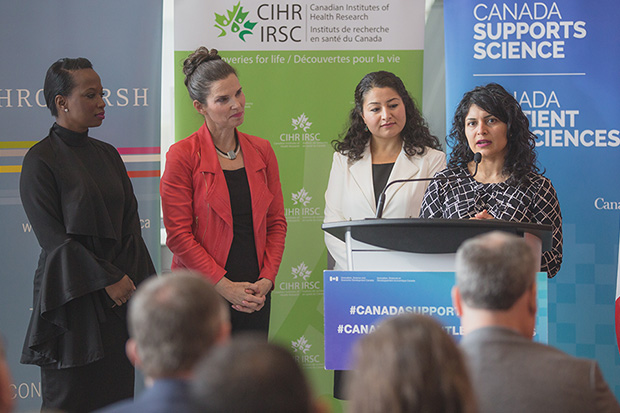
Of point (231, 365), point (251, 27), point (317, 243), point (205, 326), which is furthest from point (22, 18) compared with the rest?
point (231, 365)

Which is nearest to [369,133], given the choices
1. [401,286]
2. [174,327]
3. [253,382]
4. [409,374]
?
[401,286]

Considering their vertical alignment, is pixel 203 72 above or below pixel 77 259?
above

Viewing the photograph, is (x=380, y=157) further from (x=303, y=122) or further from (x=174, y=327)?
(x=174, y=327)

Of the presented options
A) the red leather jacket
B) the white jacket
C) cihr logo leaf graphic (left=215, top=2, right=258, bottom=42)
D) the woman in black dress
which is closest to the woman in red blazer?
the red leather jacket

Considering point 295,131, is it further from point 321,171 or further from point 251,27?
point 251,27

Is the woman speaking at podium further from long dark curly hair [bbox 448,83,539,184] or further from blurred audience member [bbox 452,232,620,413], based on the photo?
blurred audience member [bbox 452,232,620,413]

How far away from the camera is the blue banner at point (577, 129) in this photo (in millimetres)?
4316

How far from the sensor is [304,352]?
14.6 feet

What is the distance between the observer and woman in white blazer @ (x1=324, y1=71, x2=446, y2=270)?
382 centimetres

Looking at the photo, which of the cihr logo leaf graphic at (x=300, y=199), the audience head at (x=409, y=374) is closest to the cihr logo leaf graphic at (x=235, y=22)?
the cihr logo leaf graphic at (x=300, y=199)

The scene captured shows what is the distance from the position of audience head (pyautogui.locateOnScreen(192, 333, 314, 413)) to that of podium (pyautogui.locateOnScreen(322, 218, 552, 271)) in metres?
1.35

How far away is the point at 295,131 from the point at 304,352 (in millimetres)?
1448

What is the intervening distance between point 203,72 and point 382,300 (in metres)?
1.79

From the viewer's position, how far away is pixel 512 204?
3.05 m
